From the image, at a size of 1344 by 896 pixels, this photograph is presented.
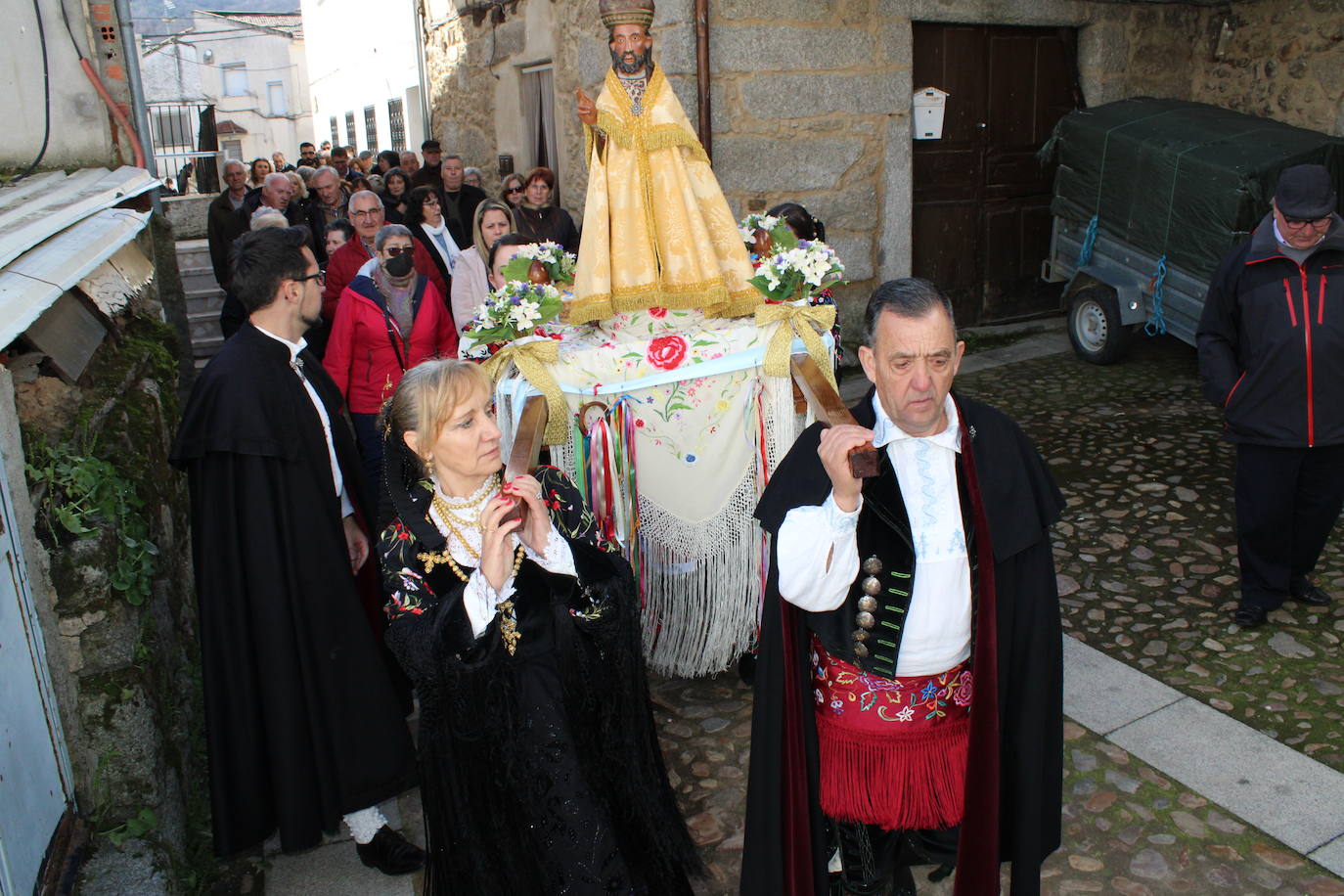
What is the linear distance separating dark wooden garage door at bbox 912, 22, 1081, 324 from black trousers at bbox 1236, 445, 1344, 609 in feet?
17.7

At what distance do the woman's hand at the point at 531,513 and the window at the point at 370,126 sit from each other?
17743mm

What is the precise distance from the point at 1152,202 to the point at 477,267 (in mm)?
5014

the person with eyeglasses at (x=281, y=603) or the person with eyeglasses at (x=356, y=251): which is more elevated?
the person with eyeglasses at (x=356, y=251)

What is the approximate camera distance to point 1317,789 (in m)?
3.32

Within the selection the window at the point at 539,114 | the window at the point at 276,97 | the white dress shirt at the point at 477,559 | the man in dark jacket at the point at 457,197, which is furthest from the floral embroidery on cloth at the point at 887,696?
the window at the point at 276,97

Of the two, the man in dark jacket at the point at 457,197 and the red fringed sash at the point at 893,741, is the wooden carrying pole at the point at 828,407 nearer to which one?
the red fringed sash at the point at 893,741

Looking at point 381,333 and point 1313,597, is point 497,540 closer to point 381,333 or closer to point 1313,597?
point 381,333

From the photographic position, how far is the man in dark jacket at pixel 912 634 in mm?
2264

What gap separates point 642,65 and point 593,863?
2584 millimetres

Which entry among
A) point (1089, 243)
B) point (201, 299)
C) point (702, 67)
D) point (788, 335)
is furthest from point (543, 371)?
point (201, 299)

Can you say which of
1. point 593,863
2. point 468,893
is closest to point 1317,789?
point 593,863

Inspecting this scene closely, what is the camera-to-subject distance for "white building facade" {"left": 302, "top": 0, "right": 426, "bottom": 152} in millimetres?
15484

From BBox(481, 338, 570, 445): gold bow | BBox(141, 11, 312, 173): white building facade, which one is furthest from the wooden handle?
BBox(141, 11, 312, 173): white building facade

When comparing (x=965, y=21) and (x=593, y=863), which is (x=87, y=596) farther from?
(x=965, y=21)
